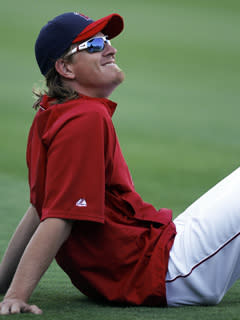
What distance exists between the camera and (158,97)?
779 centimetres

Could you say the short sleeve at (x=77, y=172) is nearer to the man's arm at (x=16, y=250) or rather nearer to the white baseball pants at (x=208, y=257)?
the white baseball pants at (x=208, y=257)

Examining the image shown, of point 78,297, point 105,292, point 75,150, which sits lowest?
point 78,297

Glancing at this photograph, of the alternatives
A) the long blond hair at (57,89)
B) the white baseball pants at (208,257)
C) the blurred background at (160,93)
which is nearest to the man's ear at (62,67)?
the long blond hair at (57,89)

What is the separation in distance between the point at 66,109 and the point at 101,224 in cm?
35

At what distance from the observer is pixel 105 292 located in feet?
6.82

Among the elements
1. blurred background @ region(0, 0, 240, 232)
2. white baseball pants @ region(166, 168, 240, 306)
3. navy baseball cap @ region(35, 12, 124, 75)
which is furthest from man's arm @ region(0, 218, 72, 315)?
blurred background @ region(0, 0, 240, 232)

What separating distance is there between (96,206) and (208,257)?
0.37m

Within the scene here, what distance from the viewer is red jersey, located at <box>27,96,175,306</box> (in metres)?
1.95

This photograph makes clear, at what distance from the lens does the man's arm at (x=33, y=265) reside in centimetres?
187

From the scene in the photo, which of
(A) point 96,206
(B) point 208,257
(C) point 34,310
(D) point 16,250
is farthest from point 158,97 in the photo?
(C) point 34,310

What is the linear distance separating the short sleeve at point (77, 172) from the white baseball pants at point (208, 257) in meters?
0.29

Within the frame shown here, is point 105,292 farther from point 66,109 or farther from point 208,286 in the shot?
point 66,109

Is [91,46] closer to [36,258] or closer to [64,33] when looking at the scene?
[64,33]

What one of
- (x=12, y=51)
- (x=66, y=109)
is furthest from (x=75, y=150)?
(x=12, y=51)
